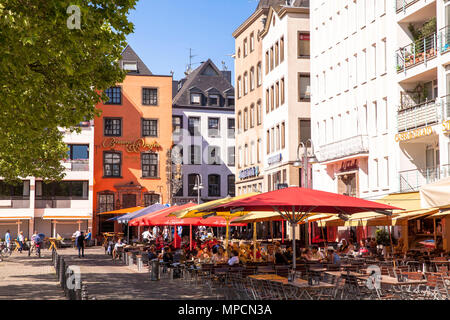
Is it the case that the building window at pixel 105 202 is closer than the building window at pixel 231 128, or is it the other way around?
the building window at pixel 105 202

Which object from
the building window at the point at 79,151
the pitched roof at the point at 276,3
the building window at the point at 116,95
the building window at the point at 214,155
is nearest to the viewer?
the pitched roof at the point at 276,3

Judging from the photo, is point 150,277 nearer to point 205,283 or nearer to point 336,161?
point 205,283

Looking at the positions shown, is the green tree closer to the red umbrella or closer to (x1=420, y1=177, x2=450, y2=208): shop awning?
the red umbrella

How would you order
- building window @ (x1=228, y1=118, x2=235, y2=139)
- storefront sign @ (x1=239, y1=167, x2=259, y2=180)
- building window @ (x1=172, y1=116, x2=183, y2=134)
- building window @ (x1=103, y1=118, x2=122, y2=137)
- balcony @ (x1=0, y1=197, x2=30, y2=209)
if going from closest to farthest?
storefront sign @ (x1=239, y1=167, x2=259, y2=180), balcony @ (x1=0, y1=197, x2=30, y2=209), building window @ (x1=103, y1=118, x2=122, y2=137), building window @ (x1=172, y1=116, x2=183, y2=134), building window @ (x1=228, y1=118, x2=235, y2=139)

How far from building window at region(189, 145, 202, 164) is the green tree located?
197 feet

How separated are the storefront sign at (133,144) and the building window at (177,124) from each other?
1024 centimetres

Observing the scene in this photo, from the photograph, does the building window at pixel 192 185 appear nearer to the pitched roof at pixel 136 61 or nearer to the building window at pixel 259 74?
the pitched roof at pixel 136 61

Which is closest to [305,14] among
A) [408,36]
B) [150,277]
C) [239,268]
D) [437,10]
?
[408,36]

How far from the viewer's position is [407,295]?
17.2 meters

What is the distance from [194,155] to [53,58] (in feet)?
214

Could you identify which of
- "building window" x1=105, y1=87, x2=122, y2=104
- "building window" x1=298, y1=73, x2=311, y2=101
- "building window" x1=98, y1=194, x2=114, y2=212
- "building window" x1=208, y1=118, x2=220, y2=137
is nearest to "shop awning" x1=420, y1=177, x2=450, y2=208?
"building window" x1=298, y1=73, x2=311, y2=101

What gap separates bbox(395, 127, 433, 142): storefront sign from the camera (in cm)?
3390

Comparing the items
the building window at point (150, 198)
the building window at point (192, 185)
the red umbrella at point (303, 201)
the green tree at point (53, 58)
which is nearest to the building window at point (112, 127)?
the building window at point (150, 198)

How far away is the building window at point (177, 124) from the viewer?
82.6 meters
